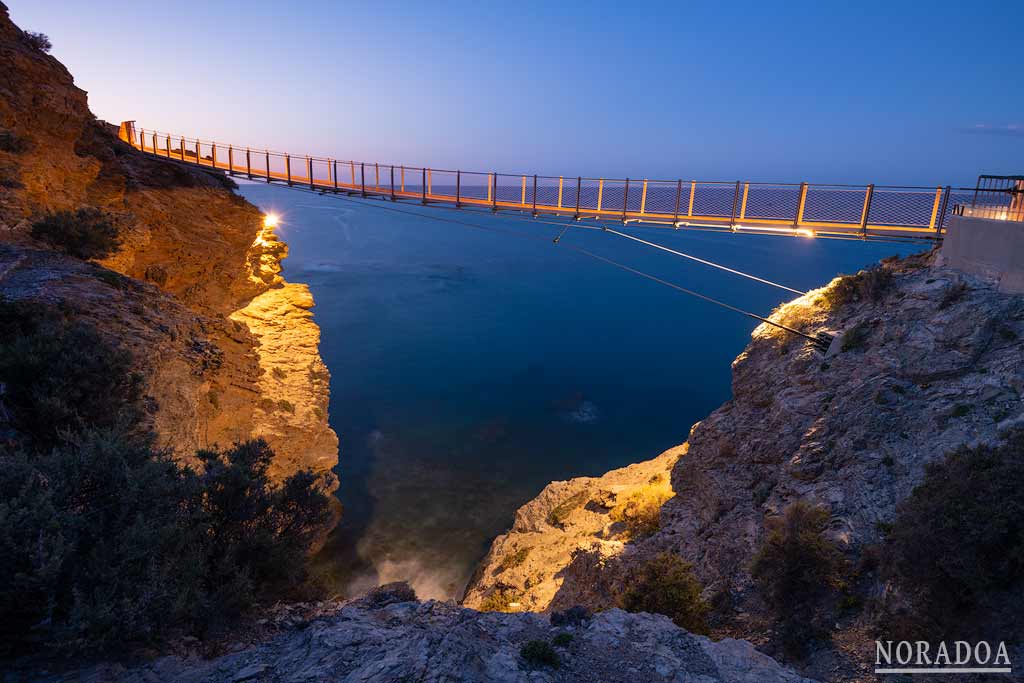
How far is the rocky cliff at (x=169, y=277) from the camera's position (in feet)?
40.2

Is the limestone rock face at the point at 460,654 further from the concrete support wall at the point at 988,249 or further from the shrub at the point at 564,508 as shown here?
the shrub at the point at 564,508

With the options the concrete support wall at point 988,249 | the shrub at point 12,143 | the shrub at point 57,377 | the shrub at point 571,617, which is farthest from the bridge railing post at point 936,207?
the shrub at point 12,143

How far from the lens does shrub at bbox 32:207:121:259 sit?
1371 cm

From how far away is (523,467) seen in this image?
105 ft

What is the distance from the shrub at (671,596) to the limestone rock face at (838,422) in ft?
2.44

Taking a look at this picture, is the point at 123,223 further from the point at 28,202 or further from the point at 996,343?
the point at 996,343

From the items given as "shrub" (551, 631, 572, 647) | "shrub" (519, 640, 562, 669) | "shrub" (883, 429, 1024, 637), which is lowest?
"shrub" (551, 631, 572, 647)

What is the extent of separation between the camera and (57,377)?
8227 millimetres

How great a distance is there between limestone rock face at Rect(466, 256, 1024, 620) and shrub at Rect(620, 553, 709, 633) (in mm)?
743

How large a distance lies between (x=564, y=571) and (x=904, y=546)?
10425 mm

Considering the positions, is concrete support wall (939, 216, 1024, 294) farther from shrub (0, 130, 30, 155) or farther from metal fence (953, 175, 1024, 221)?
shrub (0, 130, 30, 155)

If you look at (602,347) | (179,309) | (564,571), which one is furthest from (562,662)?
(602,347)

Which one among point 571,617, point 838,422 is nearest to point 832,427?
point 838,422

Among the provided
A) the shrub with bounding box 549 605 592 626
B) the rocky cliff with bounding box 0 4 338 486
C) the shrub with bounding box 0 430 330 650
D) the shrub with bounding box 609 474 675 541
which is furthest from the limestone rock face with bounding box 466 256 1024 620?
the rocky cliff with bounding box 0 4 338 486
